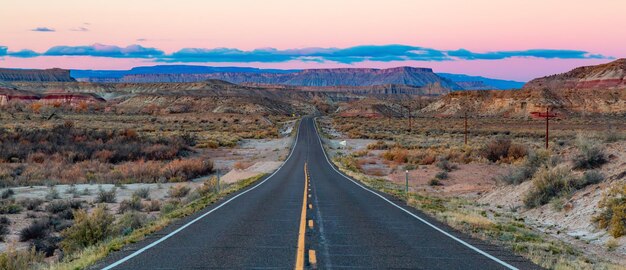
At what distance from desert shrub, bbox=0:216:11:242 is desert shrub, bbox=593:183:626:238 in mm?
16884

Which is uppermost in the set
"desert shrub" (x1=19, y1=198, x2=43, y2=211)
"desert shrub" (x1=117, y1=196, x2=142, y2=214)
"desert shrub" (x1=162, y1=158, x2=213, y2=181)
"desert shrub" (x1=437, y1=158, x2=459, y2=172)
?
"desert shrub" (x1=19, y1=198, x2=43, y2=211)

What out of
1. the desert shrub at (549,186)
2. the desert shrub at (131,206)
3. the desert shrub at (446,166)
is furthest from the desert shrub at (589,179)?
the desert shrub at (446,166)

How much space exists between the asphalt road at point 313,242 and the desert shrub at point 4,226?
20.7ft

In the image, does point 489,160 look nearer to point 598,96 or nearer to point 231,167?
point 231,167

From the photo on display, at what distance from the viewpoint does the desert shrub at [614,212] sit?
1371 centimetres

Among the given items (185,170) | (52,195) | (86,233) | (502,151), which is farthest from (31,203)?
(502,151)

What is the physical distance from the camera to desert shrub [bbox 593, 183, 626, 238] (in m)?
13.7

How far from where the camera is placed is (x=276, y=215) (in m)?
16.3

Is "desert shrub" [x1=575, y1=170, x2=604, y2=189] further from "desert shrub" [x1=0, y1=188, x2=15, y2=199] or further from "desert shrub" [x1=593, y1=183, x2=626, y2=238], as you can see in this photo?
"desert shrub" [x1=0, y1=188, x2=15, y2=199]

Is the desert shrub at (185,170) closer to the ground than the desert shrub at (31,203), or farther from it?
closer to the ground

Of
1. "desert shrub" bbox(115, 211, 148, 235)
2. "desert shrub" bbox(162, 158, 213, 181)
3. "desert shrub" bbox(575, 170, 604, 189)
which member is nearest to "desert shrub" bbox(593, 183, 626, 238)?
"desert shrub" bbox(575, 170, 604, 189)

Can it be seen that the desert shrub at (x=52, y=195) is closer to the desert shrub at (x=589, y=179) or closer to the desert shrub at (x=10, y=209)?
the desert shrub at (x=10, y=209)

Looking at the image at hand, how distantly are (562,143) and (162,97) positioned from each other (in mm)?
165411

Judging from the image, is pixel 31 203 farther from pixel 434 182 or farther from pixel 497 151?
pixel 497 151
